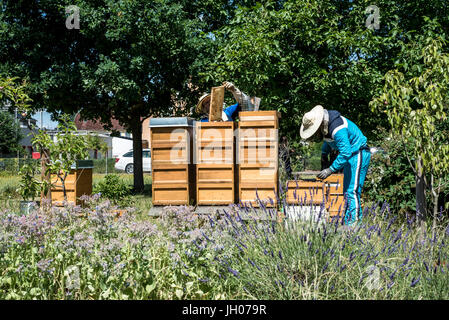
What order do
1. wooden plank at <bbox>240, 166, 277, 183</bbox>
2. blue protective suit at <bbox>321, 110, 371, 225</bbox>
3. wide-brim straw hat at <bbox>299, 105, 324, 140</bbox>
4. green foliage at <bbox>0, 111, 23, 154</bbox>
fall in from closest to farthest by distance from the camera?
blue protective suit at <bbox>321, 110, 371, 225</bbox> < wide-brim straw hat at <bbox>299, 105, 324, 140</bbox> < wooden plank at <bbox>240, 166, 277, 183</bbox> < green foliage at <bbox>0, 111, 23, 154</bbox>

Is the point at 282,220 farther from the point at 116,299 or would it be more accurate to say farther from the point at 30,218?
the point at 30,218

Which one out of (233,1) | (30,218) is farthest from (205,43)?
(30,218)

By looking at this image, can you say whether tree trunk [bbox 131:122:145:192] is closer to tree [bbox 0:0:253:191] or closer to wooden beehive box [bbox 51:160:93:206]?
tree [bbox 0:0:253:191]

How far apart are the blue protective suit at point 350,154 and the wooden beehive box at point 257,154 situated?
76 centimetres

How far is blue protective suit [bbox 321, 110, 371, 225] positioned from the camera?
516 centimetres

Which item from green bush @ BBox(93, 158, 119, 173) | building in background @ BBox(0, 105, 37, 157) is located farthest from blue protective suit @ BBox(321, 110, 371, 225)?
green bush @ BBox(93, 158, 119, 173)

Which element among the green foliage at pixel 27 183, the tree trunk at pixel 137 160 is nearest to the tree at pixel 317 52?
the green foliage at pixel 27 183

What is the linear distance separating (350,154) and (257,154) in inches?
47.6

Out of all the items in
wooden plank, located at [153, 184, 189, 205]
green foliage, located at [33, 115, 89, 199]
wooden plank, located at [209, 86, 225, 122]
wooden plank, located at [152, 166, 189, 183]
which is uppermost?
wooden plank, located at [209, 86, 225, 122]

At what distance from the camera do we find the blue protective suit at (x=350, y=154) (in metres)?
5.16

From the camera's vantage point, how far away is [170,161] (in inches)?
223

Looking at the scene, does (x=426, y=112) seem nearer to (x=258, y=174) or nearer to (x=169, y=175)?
(x=258, y=174)

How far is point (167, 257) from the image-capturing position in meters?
3.63

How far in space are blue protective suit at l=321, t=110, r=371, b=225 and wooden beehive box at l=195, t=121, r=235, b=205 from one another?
1.36 m
